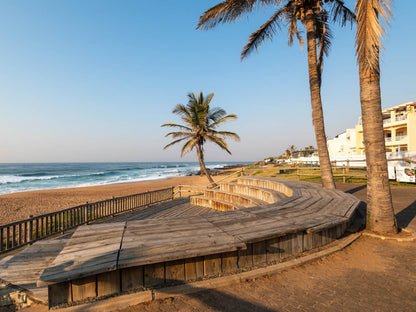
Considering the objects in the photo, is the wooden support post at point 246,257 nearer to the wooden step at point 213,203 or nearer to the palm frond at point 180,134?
the wooden step at point 213,203

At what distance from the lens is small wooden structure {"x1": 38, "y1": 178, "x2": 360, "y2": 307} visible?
229cm

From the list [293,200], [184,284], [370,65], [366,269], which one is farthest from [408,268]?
[370,65]


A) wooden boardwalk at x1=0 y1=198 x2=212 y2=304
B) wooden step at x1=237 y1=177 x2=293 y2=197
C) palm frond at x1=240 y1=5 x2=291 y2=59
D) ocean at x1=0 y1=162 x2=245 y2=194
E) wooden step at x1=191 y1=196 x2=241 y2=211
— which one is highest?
palm frond at x1=240 y1=5 x2=291 y2=59

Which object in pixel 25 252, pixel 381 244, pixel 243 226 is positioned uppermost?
pixel 243 226

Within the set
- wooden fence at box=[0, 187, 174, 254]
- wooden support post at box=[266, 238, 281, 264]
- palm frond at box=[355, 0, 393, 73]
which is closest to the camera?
wooden support post at box=[266, 238, 281, 264]

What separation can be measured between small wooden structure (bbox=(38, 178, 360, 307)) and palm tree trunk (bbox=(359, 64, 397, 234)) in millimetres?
853

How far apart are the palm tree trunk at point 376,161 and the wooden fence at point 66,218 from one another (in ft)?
29.5

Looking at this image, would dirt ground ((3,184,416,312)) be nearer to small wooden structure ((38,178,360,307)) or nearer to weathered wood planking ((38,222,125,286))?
small wooden structure ((38,178,360,307))

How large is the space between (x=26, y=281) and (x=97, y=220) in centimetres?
632

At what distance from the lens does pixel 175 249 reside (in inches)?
102

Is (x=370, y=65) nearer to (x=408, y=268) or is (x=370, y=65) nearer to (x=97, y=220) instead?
(x=408, y=268)

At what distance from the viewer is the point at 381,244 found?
402cm

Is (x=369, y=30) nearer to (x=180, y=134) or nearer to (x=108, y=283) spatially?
(x=108, y=283)

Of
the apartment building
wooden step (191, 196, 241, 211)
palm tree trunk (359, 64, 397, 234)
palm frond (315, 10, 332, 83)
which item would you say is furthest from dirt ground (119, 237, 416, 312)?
the apartment building
